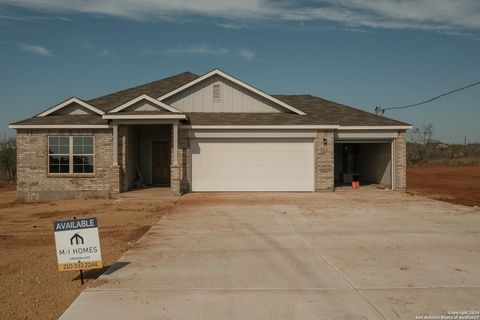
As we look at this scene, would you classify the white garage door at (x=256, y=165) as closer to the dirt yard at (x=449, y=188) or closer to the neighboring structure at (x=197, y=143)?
the neighboring structure at (x=197, y=143)

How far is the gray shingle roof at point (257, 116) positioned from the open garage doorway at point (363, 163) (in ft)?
4.74

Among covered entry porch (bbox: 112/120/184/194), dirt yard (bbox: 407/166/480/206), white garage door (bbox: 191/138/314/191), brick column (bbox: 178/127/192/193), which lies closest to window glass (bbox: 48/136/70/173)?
covered entry porch (bbox: 112/120/184/194)

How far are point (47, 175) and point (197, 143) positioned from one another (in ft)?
21.3

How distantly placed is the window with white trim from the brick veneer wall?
0.68 feet

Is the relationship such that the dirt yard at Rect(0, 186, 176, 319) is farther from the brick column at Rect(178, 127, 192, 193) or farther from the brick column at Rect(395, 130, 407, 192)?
the brick column at Rect(395, 130, 407, 192)

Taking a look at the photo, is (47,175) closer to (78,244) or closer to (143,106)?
(143,106)

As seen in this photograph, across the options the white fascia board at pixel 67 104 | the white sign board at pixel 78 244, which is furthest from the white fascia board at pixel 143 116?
the white sign board at pixel 78 244

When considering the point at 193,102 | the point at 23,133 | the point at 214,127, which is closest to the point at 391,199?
the point at 214,127

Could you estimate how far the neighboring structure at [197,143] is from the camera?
58.1 feet

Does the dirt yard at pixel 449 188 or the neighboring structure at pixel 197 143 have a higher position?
the neighboring structure at pixel 197 143

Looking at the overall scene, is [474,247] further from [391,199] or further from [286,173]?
[286,173]

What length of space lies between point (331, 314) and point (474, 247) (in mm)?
4857

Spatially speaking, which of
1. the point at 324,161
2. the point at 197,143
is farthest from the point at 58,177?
the point at 324,161

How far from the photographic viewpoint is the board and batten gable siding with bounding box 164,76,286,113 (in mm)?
20094
